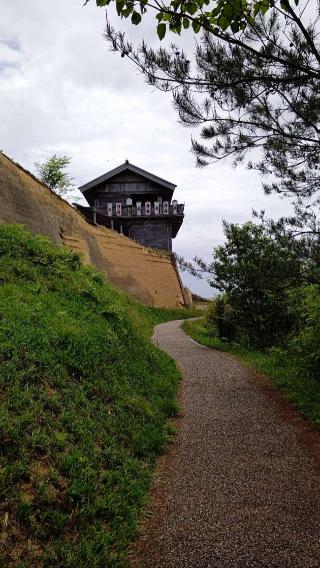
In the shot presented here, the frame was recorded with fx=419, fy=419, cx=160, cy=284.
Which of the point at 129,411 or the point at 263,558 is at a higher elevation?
the point at 129,411

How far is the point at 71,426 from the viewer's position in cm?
453

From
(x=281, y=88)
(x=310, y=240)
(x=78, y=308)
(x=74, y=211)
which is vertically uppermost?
(x=74, y=211)

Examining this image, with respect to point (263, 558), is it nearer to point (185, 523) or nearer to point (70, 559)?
point (185, 523)

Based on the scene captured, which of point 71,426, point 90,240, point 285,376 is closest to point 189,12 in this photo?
point 71,426

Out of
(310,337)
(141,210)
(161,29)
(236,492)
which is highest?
(141,210)

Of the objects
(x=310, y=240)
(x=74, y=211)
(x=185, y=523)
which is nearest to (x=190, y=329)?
(x=74, y=211)

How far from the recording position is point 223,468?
4801mm

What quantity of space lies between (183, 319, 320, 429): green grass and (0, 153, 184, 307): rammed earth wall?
7.00 meters

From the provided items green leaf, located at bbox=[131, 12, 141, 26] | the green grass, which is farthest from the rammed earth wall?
green leaf, located at bbox=[131, 12, 141, 26]

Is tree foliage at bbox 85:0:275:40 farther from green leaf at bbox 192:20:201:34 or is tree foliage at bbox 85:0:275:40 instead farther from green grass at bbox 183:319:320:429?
green grass at bbox 183:319:320:429

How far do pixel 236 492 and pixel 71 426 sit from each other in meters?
1.84

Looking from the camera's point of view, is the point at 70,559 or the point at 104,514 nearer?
the point at 70,559

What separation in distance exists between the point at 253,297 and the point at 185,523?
9.72 metres

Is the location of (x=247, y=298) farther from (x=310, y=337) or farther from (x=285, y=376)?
(x=310, y=337)
